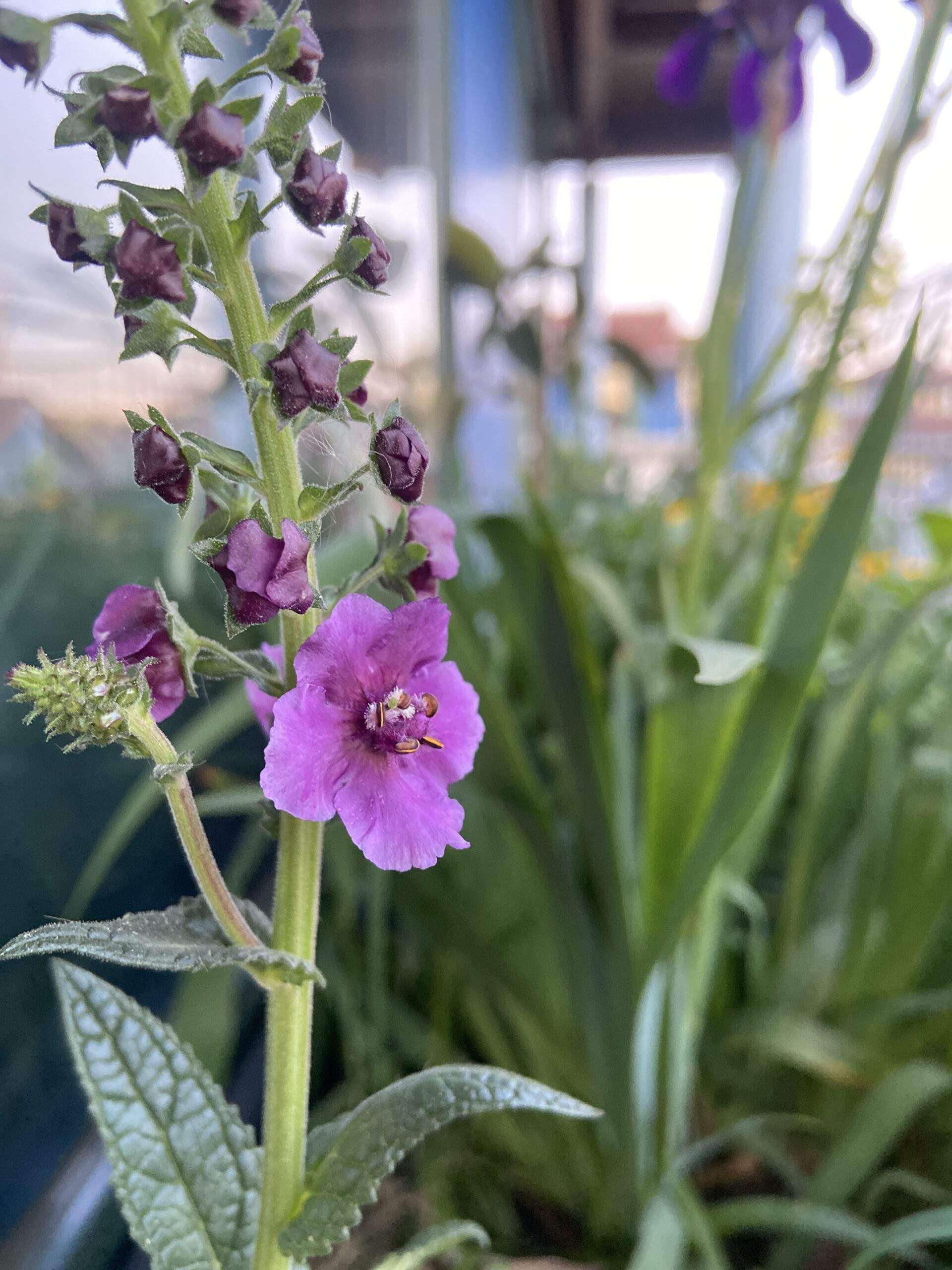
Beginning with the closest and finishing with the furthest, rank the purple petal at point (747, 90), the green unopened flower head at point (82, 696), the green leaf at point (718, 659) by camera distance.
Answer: the green unopened flower head at point (82, 696) → the green leaf at point (718, 659) → the purple petal at point (747, 90)

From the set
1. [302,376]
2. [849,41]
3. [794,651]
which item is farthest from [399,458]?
[849,41]

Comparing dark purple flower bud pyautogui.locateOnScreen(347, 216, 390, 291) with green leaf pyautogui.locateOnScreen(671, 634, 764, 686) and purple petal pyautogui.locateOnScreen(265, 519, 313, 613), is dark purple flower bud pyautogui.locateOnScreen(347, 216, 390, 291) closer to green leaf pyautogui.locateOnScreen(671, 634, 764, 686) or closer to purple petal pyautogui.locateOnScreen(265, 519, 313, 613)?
purple petal pyautogui.locateOnScreen(265, 519, 313, 613)

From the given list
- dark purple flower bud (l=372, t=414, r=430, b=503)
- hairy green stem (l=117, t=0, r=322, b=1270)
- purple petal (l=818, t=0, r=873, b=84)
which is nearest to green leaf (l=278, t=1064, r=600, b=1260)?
hairy green stem (l=117, t=0, r=322, b=1270)

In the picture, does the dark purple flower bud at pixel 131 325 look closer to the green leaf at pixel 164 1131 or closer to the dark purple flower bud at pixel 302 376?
the dark purple flower bud at pixel 302 376

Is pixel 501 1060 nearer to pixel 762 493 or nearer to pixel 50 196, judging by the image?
pixel 50 196

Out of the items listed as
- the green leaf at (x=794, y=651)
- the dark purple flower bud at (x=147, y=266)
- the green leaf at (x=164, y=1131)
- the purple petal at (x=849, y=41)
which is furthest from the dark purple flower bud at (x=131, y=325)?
the purple petal at (x=849, y=41)

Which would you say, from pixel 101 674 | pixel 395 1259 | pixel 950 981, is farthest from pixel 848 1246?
pixel 101 674

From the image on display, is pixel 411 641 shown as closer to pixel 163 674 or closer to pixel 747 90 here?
pixel 163 674
